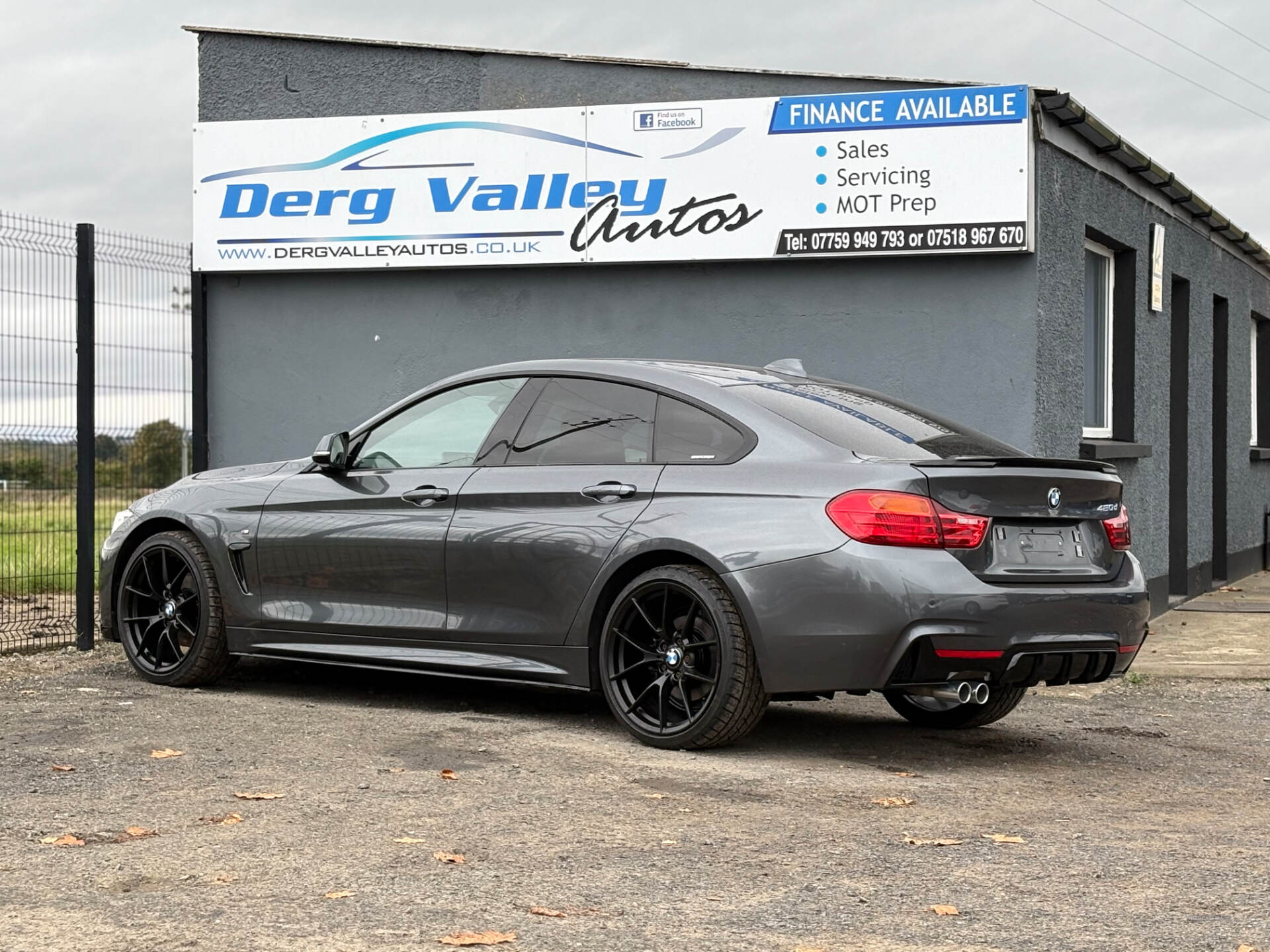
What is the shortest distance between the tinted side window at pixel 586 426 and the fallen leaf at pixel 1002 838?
223 centimetres

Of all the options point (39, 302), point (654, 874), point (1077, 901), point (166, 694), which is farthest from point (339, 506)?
point (1077, 901)

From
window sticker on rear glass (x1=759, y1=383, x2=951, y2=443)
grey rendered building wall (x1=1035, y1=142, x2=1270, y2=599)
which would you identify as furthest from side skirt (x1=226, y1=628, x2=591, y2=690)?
grey rendered building wall (x1=1035, y1=142, x2=1270, y2=599)

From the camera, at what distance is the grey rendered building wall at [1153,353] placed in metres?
10.3

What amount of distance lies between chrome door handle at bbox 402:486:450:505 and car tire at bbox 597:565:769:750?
103cm

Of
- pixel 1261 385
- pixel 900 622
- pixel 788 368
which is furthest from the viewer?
pixel 1261 385

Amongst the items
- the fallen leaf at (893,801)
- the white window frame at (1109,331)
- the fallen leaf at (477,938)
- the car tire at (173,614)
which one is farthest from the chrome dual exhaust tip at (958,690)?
the white window frame at (1109,331)

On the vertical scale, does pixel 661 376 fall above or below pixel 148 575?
above

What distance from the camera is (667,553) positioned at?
6531mm

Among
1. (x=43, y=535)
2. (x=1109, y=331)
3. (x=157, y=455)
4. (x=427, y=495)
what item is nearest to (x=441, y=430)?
(x=427, y=495)

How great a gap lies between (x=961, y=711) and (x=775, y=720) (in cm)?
81

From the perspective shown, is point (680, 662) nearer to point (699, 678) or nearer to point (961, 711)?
point (699, 678)

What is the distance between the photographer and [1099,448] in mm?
10992

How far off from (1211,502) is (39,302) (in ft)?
35.3

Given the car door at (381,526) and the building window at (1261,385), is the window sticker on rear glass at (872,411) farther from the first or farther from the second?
the building window at (1261,385)
